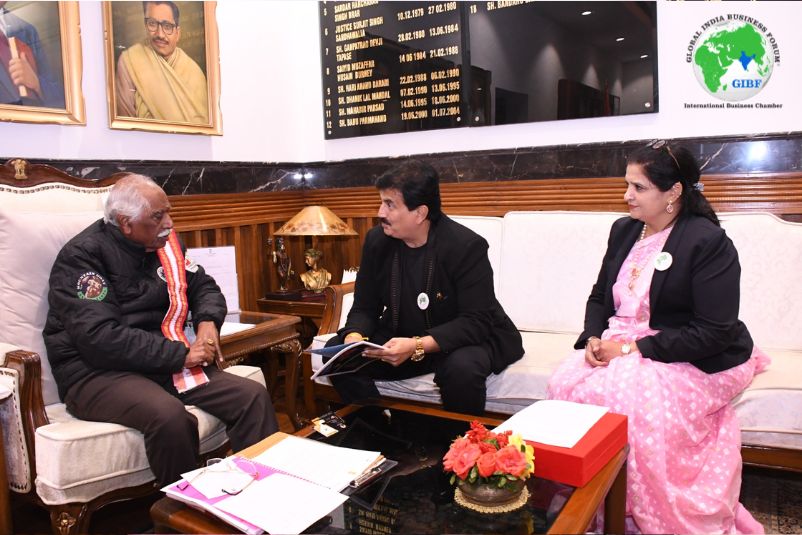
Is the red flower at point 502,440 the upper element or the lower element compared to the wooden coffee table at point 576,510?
upper

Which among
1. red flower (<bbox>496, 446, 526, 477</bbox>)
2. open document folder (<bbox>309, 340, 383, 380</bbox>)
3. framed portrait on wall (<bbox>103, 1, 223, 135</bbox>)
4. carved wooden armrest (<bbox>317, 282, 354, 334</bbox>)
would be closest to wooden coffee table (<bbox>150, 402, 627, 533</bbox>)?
red flower (<bbox>496, 446, 526, 477</bbox>)

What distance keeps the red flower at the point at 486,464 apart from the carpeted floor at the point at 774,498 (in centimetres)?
126

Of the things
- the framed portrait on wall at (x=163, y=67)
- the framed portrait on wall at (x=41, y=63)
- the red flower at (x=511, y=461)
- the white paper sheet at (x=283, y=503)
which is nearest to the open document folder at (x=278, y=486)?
the white paper sheet at (x=283, y=503)

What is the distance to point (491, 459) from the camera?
1431 mm

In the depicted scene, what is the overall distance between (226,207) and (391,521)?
2.63m

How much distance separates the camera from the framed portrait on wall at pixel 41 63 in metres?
2.73

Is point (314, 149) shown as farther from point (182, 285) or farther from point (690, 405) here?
point (690, 405)

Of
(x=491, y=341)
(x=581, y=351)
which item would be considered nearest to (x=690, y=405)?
(x=581, y=351)

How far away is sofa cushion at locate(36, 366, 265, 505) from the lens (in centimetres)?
194

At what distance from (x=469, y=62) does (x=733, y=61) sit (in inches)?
49.9

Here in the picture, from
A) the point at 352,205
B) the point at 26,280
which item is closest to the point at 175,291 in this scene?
the point at 26,280

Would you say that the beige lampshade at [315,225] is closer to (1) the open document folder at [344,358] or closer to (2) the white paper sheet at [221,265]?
(2) the white paper sheet at [221,265]

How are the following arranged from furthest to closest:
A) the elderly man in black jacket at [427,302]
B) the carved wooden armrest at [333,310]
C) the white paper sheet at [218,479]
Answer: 1. the carved wooden armrest at [333,310]
2. the elderly man in black jacket at [427,302]
3. the white paper sheet at [218,479]

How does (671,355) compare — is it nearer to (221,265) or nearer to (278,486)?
(278,486)
